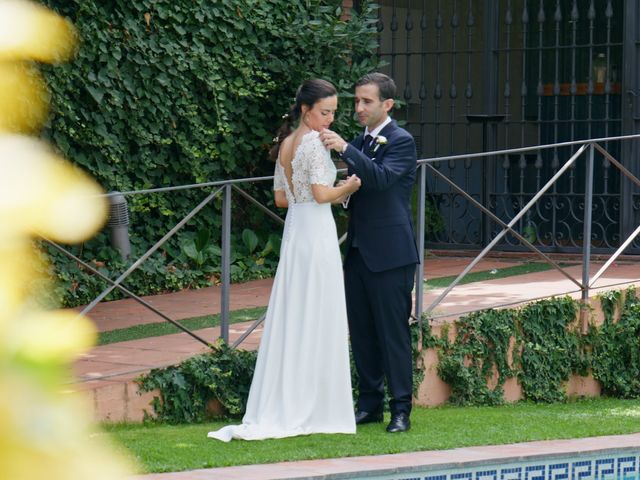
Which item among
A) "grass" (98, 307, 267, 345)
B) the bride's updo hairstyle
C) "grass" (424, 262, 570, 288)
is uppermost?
the bride's updo hairstyle

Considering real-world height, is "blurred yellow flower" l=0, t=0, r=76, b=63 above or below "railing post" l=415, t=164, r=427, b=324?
above

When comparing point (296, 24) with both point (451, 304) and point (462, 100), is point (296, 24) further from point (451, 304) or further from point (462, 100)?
point (451, 304)

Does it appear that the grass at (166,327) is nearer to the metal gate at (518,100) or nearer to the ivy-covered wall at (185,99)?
the ivy-covered wall at (185,99)

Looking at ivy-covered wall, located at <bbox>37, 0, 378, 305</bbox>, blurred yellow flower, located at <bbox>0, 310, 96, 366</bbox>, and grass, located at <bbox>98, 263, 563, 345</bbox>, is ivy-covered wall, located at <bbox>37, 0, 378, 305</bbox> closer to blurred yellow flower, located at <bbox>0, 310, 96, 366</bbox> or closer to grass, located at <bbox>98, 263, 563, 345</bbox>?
grass, located at <bbox>98, 263, 563, 345</bbox>

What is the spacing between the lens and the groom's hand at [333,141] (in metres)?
4.73

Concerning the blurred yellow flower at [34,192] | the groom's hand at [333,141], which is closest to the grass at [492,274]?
the groom's hand at [333,141]

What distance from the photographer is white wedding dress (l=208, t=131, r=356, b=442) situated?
495 centimetres

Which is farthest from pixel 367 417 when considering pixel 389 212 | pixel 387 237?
pixel 389 212

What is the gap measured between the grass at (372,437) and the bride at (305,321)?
0.51 feet

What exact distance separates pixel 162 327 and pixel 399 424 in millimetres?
1970

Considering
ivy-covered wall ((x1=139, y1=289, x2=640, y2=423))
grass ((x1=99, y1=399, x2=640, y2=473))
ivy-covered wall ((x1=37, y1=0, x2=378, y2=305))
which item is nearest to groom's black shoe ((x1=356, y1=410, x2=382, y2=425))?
grass ((x1=99, y1=399, x2=640, y2=473))

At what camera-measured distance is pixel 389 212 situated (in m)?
4.96

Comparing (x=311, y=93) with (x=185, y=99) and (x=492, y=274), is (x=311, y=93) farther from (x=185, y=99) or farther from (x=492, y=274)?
(x=492, y=274)

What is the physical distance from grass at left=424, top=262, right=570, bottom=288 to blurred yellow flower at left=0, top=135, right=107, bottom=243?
7236 millimetres
